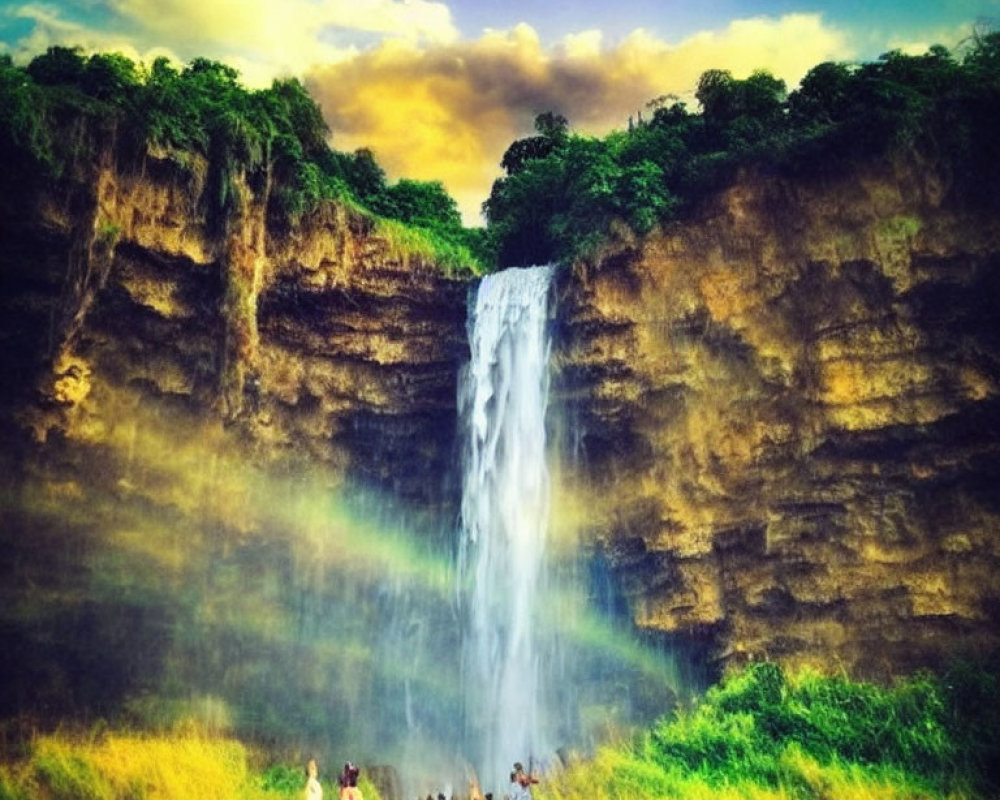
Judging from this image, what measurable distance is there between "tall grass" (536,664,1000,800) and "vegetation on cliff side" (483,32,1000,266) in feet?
30.1

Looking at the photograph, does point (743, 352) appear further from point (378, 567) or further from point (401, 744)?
point (401, 744)

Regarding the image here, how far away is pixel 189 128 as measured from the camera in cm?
1658

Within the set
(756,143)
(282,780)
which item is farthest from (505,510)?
(756,143)

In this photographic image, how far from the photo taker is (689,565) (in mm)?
17031

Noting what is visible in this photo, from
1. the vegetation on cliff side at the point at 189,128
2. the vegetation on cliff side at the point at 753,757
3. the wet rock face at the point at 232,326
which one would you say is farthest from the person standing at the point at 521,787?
the vegetation on cliff side at the point at 189,128

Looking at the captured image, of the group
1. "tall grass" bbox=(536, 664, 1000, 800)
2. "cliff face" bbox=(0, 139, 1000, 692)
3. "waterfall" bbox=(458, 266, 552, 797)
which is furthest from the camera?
"waterfall" bbox=(458, 266, 552, 797)

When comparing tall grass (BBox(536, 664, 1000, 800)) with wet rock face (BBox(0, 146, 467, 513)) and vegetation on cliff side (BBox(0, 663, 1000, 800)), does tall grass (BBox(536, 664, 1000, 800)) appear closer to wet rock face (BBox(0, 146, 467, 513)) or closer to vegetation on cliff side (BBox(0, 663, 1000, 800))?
vegetation on cliff side (BBox(0, 663, 1000, 800))

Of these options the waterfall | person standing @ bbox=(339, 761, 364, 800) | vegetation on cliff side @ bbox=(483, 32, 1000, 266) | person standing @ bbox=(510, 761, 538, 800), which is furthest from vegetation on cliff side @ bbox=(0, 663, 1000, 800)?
vegetation on cliff side @ bbox=(483, 32, 1000, 266)

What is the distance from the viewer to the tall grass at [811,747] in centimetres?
1153

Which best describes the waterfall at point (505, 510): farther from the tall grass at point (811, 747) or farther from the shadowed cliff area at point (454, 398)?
the tall grass at point (811, 747)

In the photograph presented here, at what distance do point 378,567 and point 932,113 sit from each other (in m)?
15.5

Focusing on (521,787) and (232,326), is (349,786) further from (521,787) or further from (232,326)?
(232,326)

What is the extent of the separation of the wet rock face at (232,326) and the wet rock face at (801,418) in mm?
3844

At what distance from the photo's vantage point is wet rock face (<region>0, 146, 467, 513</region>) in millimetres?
15695
